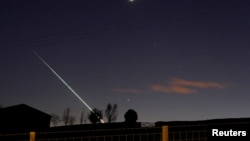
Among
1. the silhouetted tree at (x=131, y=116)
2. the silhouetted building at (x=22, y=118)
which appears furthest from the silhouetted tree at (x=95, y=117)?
the silhouetted tree at (x=131, y=116)

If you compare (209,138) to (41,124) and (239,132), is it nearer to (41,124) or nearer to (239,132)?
(239,132)

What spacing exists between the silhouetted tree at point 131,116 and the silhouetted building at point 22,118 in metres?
14.7

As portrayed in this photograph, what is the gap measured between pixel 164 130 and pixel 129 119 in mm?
30876

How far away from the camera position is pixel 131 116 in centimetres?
3922

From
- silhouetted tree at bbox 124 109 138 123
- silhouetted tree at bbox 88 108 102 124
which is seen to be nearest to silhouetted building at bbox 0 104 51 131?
silhouetted tree at bbox 124 109 138 123

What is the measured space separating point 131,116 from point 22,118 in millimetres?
15988

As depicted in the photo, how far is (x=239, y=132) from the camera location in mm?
9141

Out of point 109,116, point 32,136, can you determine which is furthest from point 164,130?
point 109,116

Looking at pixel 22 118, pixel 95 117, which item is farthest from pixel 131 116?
pixel 95 117

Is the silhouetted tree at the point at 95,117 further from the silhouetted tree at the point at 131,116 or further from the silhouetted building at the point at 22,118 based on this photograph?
the silhouetted tree at the point at 131,116

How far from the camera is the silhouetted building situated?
4449 centimetres

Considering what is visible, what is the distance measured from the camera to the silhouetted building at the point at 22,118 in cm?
4449

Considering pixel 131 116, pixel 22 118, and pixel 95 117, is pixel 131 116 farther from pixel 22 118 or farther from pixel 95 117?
pixel 95 117

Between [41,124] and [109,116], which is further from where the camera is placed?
[109,116]
